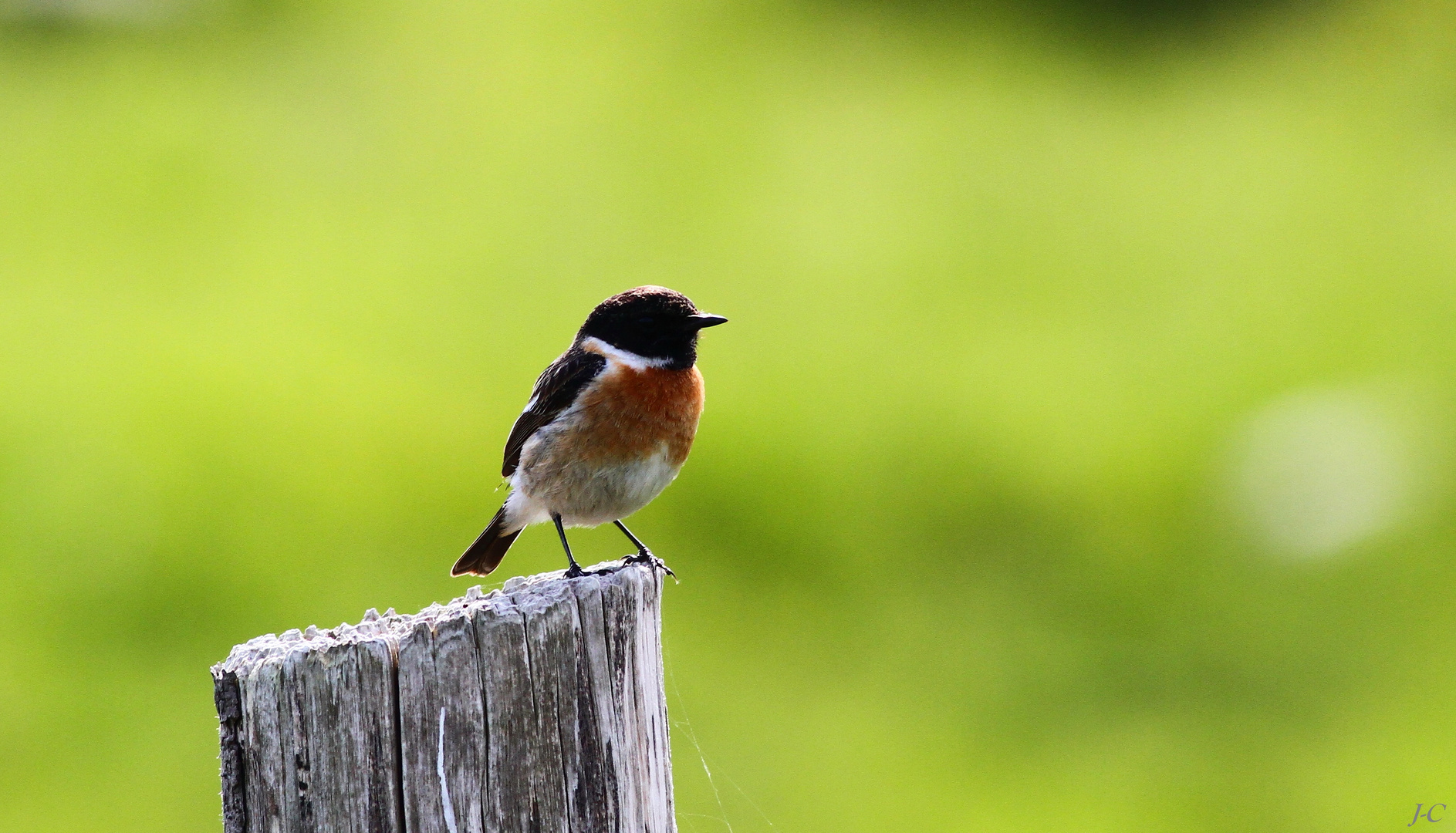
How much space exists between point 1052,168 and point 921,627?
24.5 feet

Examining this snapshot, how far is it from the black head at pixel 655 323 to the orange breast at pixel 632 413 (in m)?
0.08

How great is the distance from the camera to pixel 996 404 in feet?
36.7

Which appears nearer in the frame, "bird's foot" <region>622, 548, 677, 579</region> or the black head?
"bird's foot" <region>622, 548, 677, 579</region>

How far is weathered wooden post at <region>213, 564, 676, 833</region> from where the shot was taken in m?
2.48

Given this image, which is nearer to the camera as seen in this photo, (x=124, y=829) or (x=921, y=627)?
(x=124, y=829)

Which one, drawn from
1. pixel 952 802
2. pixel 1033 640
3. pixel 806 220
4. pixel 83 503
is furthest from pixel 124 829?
pixel 806 220

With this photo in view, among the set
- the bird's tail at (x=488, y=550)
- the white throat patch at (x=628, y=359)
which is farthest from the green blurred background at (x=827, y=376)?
the white throat patch at (x=628, y=359)

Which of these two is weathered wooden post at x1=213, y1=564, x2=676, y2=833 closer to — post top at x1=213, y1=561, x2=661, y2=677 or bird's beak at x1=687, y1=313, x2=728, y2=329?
post top at x1=213, y1=561, x2=661, y2=677

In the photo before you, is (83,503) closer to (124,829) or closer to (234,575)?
(234,575)

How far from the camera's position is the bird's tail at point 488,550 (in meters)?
5.23

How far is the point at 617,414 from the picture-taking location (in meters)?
4.89

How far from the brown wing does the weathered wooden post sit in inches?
93.0
